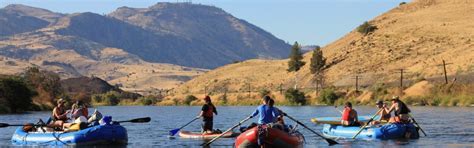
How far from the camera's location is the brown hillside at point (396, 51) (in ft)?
426

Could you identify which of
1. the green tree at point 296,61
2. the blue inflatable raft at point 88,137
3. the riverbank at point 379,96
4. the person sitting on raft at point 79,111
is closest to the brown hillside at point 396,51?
the green tree at point 296,61

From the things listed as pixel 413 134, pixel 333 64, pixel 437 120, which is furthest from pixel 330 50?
pixel 413 134

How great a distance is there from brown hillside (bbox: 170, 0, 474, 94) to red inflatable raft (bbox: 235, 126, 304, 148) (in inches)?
3322

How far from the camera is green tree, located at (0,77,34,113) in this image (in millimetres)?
95219

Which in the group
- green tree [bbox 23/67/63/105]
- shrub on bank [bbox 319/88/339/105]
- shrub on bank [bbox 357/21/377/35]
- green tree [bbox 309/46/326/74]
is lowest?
shrub on bank [bbox 319/88/339/105]

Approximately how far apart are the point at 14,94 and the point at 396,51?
6996 centimetres

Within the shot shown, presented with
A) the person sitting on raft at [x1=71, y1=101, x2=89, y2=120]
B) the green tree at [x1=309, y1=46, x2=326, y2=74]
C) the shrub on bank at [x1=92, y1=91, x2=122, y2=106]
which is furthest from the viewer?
the shrub on bank at [x1=92, y1=91, x2=122, y2=106]

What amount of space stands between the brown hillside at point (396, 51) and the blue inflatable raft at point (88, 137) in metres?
81.6

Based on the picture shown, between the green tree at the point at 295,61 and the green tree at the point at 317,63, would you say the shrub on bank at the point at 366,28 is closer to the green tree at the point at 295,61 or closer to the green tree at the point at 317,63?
the green tree at the point at 295,61

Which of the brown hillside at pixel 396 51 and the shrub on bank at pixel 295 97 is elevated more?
the brown hillside at pixel 396 51

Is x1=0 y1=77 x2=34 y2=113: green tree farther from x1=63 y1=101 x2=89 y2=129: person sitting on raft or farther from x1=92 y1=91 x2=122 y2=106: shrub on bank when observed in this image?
x1=92 y1=91 x2=122 y2=106: shrub on bank

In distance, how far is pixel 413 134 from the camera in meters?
40.2

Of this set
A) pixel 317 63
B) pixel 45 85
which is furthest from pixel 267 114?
pixel 317 63

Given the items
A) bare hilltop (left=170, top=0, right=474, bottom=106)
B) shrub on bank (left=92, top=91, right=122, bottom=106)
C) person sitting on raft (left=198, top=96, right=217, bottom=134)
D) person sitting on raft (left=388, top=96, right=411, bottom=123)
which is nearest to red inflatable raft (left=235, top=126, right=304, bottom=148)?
person sitting on raft (left=198, top=96, right=217, bottom=134)
